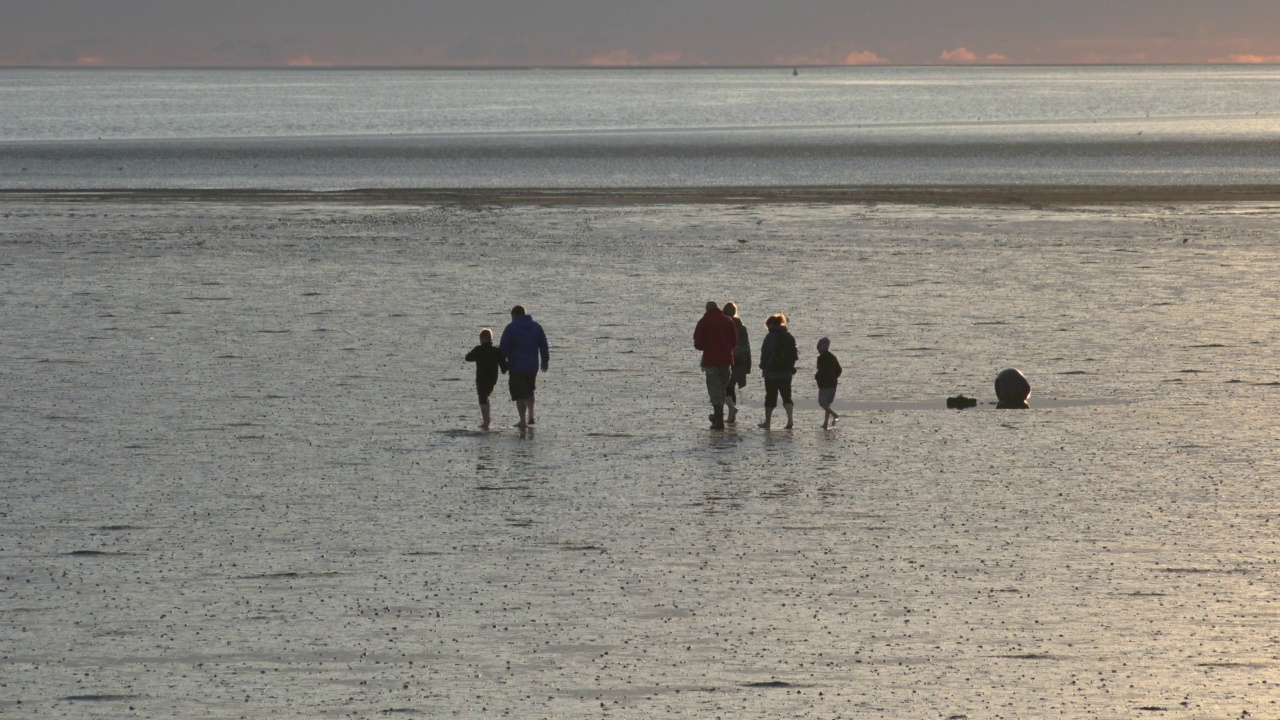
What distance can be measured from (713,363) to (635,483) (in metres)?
3.56

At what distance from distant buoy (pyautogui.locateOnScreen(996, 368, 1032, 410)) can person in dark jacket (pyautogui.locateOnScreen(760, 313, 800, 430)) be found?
114 inches

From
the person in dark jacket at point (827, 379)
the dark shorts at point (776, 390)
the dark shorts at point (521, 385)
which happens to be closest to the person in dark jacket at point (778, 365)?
the dark shorts at point (776, 390)

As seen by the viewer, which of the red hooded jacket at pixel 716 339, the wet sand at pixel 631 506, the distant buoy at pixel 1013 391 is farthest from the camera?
the distant buoy at pixel 1013 391

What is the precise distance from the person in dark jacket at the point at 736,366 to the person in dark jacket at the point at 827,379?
1179 millimetres

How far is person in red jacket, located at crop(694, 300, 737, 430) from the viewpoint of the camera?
21.4 metres

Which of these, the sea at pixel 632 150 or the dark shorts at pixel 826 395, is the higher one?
the sea at pixel 632 150

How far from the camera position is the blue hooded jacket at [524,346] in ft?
69.9

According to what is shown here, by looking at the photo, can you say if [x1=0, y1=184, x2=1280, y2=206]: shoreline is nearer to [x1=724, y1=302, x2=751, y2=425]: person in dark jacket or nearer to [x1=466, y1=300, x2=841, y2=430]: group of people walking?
[x1=724, y1=302, x2=751, y2=425]: person in dark jacket

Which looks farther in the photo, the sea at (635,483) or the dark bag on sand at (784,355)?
the dark bag on sand at (784,355)

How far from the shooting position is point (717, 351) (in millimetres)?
21438

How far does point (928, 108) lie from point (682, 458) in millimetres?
183827

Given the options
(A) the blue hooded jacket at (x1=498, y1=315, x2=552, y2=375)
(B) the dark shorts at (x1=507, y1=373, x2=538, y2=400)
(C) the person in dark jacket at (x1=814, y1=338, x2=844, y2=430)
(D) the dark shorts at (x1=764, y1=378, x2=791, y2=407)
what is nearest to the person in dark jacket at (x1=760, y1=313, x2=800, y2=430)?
(D) the dark shorts at (x1=764, y1=378, x2=791, y2=407)

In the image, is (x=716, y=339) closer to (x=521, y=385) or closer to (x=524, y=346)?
(x=524, y=346)

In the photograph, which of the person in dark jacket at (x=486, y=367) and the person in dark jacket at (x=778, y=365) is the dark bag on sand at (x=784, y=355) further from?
the person in dark jacket at (x=486, y=367)
